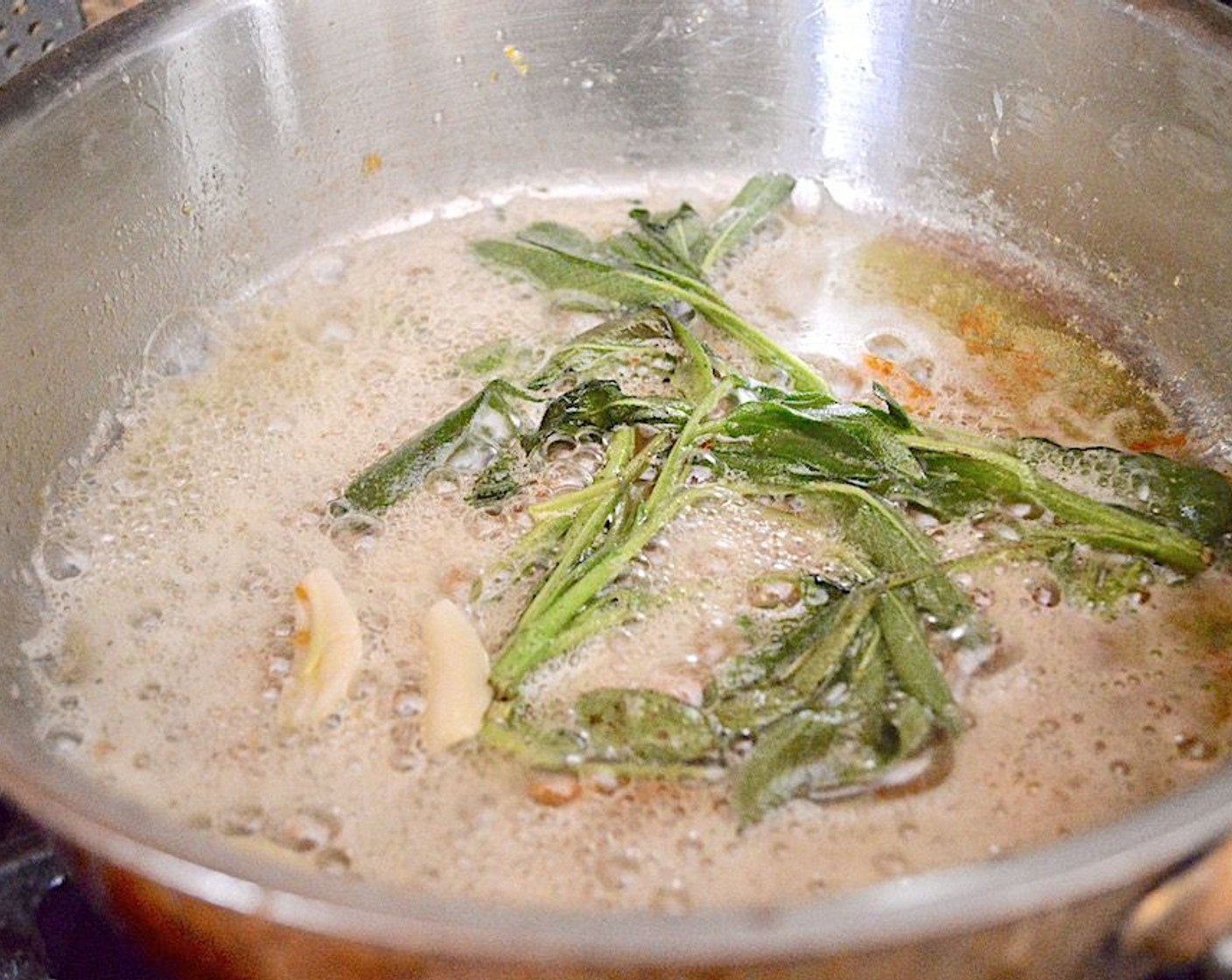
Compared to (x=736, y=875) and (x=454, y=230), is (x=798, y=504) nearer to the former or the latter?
(x=736, y=875)

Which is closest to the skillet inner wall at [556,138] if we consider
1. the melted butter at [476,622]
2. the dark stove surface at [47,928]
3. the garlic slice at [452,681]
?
the melted butter at [476,622]

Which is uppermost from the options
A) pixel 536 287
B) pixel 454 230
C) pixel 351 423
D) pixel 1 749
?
pixel 454 230

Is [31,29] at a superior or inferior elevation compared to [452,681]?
superior

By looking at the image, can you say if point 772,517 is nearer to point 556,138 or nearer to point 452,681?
point 452,681

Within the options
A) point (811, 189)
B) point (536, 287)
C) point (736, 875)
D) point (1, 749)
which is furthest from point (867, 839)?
point (811, 189)

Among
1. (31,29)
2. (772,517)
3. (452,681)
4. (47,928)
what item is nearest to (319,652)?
(452,681)

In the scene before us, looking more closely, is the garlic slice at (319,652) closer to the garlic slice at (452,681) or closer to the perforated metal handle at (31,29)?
the garlic slice at (452,681)
